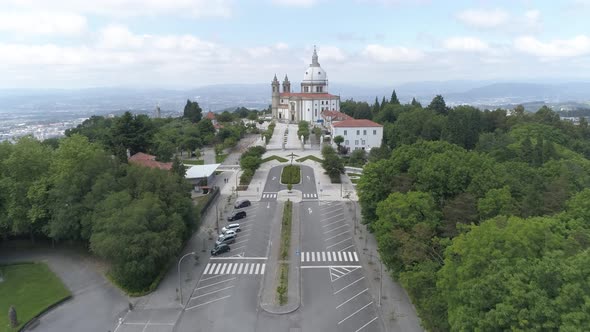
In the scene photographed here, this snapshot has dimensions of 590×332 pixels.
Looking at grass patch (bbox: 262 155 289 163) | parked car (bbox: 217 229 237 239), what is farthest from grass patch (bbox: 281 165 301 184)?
parked car (bbox: 217 229 237 239)

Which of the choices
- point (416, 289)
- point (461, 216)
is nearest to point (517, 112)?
point (461, 216)

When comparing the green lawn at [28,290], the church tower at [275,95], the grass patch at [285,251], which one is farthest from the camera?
the church tower at [275,95]

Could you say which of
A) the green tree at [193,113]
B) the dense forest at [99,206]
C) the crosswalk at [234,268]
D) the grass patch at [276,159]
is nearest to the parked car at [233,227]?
the dense forest at [99,206]

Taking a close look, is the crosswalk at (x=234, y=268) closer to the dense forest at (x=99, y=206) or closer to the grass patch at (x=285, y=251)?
the grass patch at (x=285, y=251)

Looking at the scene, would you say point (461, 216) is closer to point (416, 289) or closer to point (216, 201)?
point (416, 289)

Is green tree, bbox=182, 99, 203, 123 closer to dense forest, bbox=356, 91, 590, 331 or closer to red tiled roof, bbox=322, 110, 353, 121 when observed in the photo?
red tiled roof, bbox=322, 110, 353, 121

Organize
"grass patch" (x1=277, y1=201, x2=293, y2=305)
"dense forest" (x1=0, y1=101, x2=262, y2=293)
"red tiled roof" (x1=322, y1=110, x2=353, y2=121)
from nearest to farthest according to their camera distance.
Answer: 1. "grass patch" (x1=277, y1=201, x2=293, y2=305)
2. "dense forest" (x1=0, y1=101, x2=262, y2=293)
3. "red tiled roof" (x1=322, y1=110, x2=353, y2=121)
